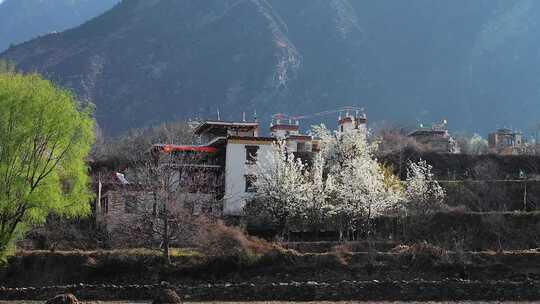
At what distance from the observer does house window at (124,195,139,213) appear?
56.4m

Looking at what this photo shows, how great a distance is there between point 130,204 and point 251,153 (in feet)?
41.0

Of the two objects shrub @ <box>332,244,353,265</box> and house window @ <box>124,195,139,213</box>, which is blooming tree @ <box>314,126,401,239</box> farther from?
house window @ <box>124,195,139,213</box>

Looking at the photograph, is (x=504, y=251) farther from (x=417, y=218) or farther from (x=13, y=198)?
(x=13, y=198)

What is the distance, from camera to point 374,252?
156 ft

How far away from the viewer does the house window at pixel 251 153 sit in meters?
64.2

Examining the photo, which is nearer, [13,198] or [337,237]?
[13,198]

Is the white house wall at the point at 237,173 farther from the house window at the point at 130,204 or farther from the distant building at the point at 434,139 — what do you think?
the distant building at the point at 434,139

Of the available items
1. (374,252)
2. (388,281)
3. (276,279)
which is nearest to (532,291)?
(388,281)

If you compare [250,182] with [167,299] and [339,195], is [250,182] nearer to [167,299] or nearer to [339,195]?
[339,195]

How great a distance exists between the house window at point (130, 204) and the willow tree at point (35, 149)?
638 inches

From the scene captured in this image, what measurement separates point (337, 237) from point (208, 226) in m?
10.0

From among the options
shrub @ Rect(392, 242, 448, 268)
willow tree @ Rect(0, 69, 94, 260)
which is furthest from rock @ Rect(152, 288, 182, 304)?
shrub @ Rect(392, 242, 448, 268)

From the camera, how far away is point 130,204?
2238 inches

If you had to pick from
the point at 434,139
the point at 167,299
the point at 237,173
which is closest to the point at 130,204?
the point at 237,173
